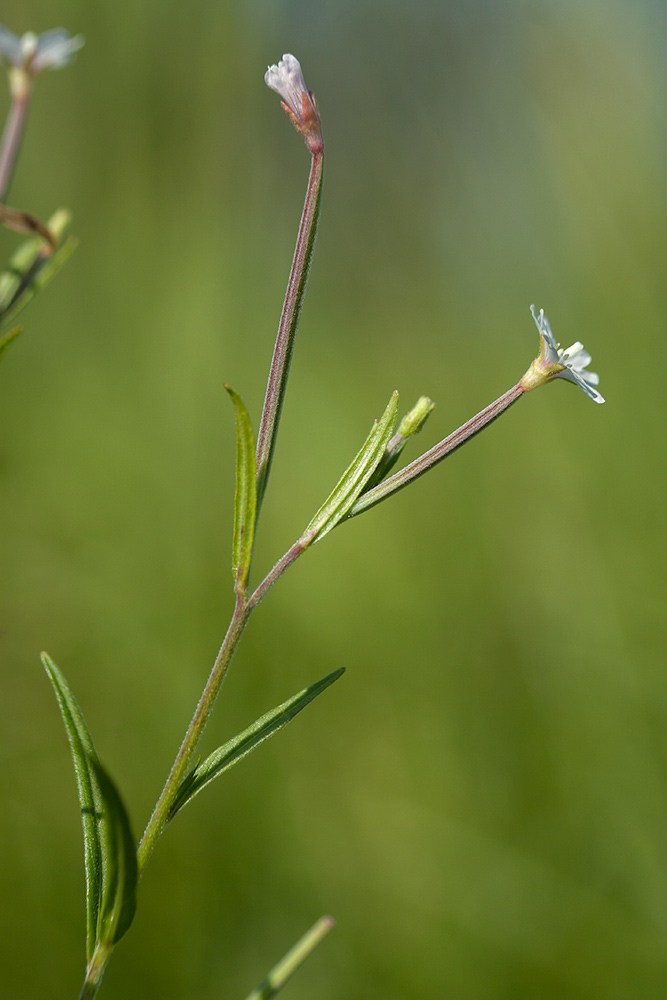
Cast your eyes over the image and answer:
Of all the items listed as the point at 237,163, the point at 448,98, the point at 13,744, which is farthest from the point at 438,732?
the point at 448,98

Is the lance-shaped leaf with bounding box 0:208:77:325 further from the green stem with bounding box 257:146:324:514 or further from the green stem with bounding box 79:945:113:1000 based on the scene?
the green stem with bounding box 79:945:113:1000

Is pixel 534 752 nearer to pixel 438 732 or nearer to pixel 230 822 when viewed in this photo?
pixel 438 732

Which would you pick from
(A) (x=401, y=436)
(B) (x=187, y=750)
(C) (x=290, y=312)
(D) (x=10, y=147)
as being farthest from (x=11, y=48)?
(B) (x=187, y=750)

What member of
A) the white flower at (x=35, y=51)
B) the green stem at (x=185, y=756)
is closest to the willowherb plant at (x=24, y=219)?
the white flower at (x=35, y=51)

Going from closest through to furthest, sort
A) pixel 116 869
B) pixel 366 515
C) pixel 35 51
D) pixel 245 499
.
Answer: pixel 116 869 → pixel 245 499 → pixel 35 51 → pixel 366 515

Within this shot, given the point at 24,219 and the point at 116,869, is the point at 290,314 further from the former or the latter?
the point at 116,869
